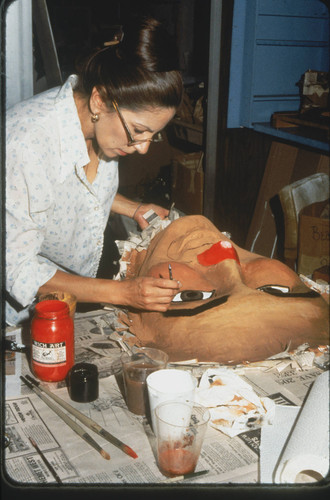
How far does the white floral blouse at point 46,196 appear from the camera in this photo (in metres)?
1.42

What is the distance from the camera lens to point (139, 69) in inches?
55.7

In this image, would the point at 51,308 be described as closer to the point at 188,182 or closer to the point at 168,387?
the point at 168,387

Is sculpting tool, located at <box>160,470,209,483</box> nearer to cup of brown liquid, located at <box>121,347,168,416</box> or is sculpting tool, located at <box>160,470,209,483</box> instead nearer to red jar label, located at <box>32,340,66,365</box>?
cup of brown liquid, located at <box>121,347,168,416</box>

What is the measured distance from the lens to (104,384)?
1.31 metres

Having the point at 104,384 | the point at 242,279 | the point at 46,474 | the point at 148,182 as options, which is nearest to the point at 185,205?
the point at 148,182

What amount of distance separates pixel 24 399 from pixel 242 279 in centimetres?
71

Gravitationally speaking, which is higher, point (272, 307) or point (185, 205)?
point (272, 307)

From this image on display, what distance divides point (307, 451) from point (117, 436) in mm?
417

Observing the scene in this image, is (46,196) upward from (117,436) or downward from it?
upward

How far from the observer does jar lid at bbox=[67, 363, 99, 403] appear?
4.00 feet

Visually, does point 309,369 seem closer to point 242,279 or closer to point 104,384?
point 242,279

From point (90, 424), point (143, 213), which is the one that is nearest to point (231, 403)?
point (90, 424)

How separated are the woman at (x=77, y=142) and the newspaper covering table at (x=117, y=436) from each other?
0.23m

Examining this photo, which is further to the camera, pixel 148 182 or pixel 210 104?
pixel 148 182
